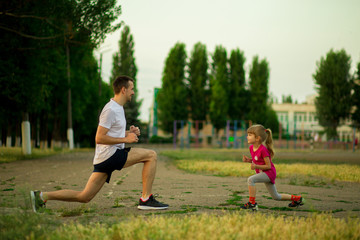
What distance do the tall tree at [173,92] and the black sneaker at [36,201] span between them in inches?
2181

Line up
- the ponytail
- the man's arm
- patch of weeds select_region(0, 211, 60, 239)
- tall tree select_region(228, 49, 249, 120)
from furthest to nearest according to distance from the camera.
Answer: tall tree select_region(228, 49, 249, 120) → the ponytail → the man's arm → patch of weeds select_region(0, 211, 60, 239)

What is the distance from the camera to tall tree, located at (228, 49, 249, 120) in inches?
2507

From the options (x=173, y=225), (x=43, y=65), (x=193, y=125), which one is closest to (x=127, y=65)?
(x=193, y=125)

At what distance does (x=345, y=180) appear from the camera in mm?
12336

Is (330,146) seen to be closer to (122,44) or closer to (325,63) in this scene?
(325,63)

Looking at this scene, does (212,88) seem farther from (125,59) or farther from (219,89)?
(125,59)

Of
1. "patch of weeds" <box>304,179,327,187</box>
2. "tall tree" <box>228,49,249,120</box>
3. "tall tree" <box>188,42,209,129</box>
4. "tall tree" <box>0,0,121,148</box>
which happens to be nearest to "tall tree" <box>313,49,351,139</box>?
"tall tree" <box>228,49,249,120</box>

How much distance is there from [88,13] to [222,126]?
147ft

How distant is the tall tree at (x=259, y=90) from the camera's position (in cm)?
Result: 6344

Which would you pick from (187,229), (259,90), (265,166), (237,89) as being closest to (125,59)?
(237,89)

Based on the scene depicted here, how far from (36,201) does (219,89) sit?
5713 cm

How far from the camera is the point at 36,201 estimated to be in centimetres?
572

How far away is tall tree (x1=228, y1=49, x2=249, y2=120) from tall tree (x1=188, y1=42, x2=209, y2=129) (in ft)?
12.4

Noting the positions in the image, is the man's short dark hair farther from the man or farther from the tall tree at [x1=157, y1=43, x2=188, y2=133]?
the tall tree at [x1=157, y1=43, x2=188, y2=133]
